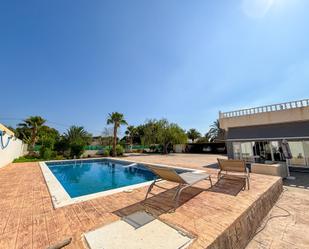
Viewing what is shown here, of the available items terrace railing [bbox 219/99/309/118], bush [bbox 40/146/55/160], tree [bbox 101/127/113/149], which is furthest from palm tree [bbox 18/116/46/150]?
terrace railing [bbox 219/99/309/118]

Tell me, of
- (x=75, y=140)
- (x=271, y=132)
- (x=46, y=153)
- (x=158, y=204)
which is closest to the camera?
(x=158, y=204)

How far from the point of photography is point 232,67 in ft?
41.1

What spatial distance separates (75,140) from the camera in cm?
2309

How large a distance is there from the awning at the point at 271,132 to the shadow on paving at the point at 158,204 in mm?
10103

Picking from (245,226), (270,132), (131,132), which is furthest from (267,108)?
(131,132)

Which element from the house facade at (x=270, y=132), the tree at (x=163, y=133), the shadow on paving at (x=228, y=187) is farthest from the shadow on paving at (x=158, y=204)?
the tree at (x=163, y=133)

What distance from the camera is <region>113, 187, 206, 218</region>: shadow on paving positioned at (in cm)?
386

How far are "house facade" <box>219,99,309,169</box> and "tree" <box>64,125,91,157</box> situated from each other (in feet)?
64.9

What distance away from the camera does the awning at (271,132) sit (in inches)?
437

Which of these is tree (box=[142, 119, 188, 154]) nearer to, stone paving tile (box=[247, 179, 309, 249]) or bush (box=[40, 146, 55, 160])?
bush (box=[40, 146, 55, 160])

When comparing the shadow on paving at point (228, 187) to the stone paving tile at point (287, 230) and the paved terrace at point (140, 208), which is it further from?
the stone paving tile at point (287, 230)

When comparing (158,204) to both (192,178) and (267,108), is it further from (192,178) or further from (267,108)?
(267,108)

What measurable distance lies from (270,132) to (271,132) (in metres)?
0.07

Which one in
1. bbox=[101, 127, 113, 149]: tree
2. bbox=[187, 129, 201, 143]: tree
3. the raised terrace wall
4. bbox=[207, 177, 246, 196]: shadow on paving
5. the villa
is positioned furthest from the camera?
bbox=[187, 129, 201, 143]: tree
